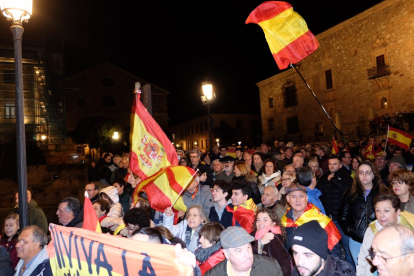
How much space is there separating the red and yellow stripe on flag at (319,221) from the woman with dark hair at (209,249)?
108cm

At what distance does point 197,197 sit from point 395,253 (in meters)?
4.38

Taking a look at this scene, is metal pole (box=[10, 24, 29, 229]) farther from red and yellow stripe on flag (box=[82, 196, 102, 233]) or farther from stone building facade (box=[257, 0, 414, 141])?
stone building facade (box=[257, 0, 414, 141])

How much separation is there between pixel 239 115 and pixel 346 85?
3993 centimetres

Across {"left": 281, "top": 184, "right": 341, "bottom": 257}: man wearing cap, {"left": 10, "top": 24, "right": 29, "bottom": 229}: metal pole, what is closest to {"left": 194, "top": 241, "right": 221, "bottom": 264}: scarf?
{"left": 281, "top": 184, "right": 341, "bottom": 257}: man wearing cap

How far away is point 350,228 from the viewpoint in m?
4.72

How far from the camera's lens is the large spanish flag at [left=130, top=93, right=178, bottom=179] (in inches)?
234

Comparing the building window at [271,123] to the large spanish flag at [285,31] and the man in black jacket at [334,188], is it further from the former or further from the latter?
the man in black jacket at [334,188]

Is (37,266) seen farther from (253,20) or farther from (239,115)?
(239,115)

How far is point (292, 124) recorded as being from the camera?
37094 mm

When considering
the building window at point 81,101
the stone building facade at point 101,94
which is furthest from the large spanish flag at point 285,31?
the building window at point 81,101

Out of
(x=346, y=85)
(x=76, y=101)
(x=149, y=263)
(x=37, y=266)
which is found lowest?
(x=37, y=266)


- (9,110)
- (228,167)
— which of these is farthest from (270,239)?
(9,110)

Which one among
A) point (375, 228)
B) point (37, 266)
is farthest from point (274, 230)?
point (37, 266)

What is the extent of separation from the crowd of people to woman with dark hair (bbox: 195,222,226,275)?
11 mm
